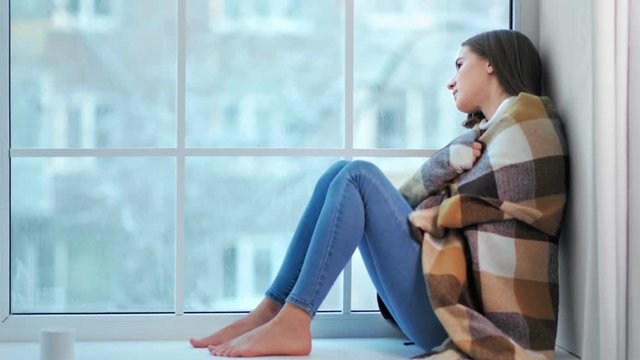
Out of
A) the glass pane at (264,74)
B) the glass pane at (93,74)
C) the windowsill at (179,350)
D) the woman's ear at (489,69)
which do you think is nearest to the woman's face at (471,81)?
the woman's ear at (489,69)

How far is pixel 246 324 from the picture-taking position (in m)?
2.47

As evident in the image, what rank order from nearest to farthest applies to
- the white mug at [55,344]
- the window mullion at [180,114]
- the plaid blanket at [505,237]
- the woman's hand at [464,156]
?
the white mug at [55,344], the plaid blanket at [505,237], the woman's hand at [464,156], the window mullion at [180,114]

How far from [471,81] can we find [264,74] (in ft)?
1.85

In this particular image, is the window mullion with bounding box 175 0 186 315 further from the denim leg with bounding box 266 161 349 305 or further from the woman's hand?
the woman's hand

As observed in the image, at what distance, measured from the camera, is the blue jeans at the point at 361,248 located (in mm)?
2305

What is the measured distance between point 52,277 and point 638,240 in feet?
4.95

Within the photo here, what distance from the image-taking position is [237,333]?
2.46m

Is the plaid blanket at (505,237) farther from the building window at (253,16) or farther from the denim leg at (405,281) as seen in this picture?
the building window at (253,16)

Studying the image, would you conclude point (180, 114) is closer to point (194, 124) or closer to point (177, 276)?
point (194, 124)

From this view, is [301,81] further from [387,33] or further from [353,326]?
[353,326]

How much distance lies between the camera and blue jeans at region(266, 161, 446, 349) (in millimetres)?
2305

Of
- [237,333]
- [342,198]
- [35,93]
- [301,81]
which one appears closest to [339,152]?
[301,81]

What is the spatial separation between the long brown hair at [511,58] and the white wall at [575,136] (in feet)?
0.19
